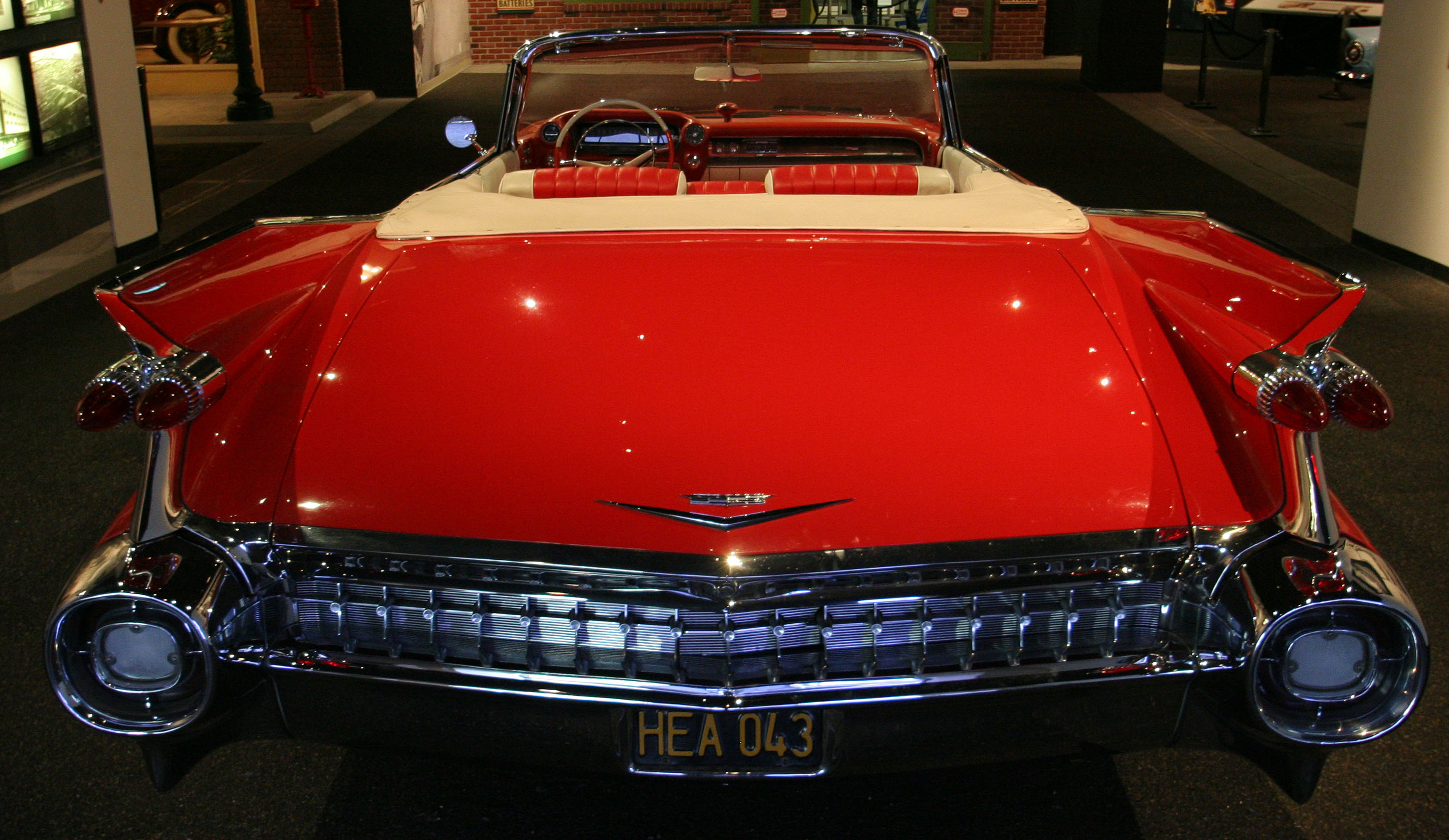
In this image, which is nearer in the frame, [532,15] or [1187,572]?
[1187,572]

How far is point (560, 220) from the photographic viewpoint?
7.36ft

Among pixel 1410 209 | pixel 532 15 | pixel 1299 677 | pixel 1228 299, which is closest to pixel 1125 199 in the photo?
pixel 1410 209

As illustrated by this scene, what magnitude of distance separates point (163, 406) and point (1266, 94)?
10.3m

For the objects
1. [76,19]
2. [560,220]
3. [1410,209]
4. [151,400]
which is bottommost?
[1410,209]

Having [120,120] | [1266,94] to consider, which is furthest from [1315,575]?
[1266,94]

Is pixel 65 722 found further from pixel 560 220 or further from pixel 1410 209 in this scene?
pixel 1410 209

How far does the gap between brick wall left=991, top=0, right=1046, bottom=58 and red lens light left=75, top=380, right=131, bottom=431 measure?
16288mm

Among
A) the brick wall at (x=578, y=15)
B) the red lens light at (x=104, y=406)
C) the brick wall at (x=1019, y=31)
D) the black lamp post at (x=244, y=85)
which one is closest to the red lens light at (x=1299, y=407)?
the red lens light at (x=104, y=406)

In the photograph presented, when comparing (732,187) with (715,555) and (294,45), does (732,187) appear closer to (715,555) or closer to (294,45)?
(715,555)

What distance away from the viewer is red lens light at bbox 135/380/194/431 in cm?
173

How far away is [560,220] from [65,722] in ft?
4.82

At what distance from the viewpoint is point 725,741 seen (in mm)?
1679

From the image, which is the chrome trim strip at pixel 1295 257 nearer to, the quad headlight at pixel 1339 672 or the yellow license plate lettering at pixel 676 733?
the quad headlight at pixel 1339 672

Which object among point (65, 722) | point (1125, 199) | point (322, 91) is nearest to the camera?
point (65, 722)
